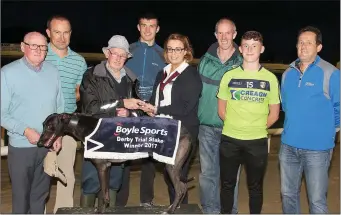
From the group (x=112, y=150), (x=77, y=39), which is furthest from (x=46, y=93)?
(x=77, y=39)

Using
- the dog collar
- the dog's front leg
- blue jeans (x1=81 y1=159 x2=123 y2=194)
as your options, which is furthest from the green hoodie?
the dog collar

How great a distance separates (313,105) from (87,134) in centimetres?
185

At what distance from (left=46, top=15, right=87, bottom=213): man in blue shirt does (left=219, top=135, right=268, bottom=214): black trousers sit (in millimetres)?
1448

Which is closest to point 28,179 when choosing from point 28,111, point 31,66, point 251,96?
point 28,111

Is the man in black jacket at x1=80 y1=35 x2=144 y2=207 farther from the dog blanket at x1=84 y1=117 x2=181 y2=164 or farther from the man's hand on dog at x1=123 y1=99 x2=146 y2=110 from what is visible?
the dog blanket at x1=84 y1=117 x2=181 y2=164

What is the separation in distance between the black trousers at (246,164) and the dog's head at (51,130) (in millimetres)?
1375

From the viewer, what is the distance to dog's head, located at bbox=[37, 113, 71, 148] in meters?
3.75

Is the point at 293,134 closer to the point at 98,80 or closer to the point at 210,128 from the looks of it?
the point at 210,128

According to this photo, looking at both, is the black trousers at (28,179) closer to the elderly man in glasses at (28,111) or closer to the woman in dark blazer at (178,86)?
the elderly man in glasses at (28,111)

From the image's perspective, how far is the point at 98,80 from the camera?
396 cm

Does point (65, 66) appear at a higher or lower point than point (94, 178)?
higher

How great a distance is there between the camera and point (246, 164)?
4027mm

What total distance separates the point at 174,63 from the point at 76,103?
3.68 feet

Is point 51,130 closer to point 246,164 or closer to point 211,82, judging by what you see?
point 211,82
